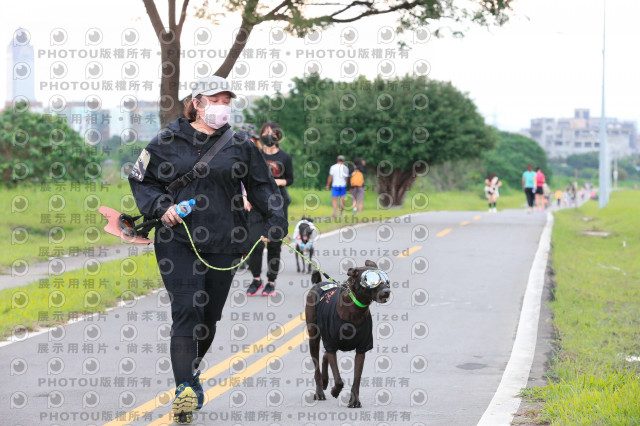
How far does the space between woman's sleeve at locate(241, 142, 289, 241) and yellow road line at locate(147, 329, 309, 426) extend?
1289mm

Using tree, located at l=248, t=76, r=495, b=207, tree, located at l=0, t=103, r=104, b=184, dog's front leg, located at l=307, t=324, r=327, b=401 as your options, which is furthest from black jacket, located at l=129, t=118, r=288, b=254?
tree, located at l=248, t=76, r=495, b=207

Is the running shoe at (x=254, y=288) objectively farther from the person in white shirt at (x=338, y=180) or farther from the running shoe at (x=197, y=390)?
the person in white shirt at (x=338, y=180)

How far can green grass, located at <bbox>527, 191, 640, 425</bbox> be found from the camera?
6.07 meters

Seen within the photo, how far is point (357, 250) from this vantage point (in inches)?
725

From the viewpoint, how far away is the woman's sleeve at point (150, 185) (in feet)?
19.8

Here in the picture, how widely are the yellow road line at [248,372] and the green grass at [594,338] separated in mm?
2186

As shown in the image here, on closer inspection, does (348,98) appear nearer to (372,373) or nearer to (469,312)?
(469,312)

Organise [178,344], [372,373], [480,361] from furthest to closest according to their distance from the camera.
Answer: [480,361], [372,373], [178,344]

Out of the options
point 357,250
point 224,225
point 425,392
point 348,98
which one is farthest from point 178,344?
point 348,98

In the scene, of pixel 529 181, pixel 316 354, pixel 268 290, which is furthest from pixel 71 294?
pixel 529 181

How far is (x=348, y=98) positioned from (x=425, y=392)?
1394 inches

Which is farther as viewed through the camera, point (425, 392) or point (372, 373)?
point (372, 373)

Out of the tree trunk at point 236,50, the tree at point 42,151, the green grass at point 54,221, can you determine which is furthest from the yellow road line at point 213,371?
the tree at point 42,151

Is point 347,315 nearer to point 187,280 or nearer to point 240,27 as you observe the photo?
point 187,280
